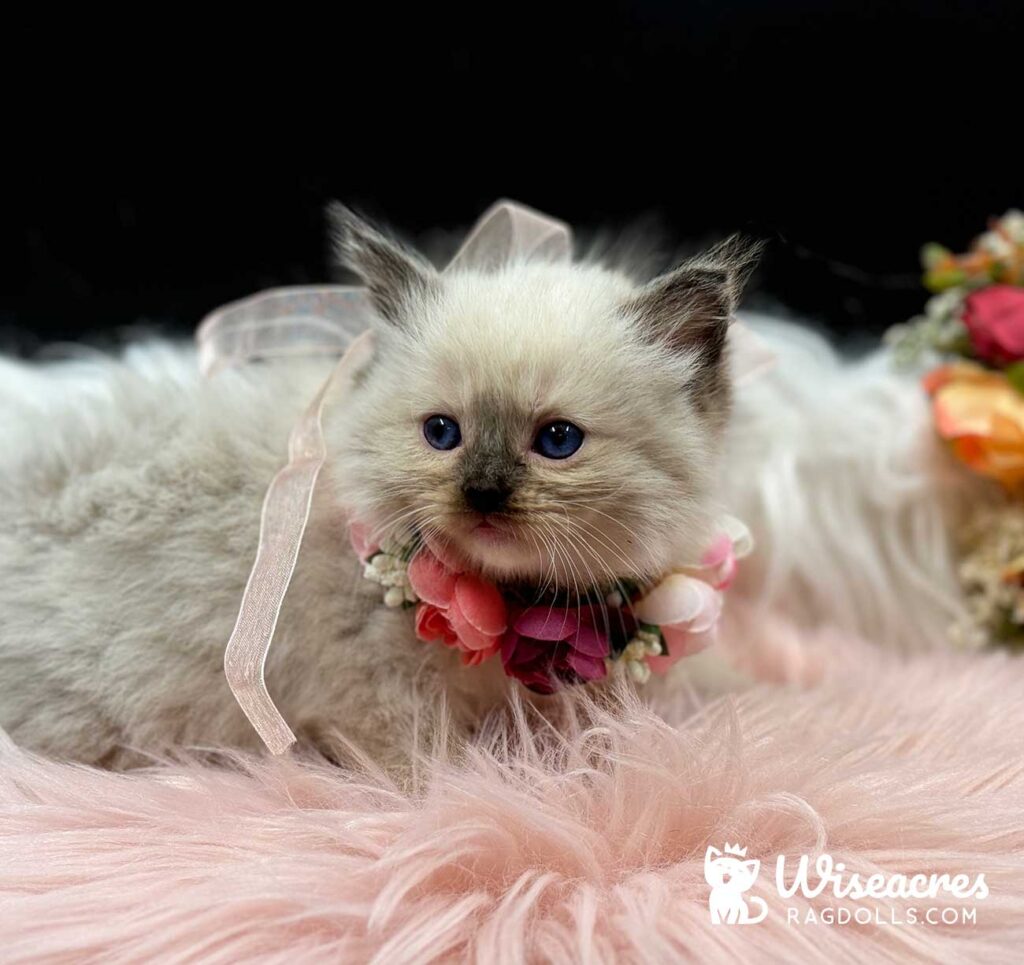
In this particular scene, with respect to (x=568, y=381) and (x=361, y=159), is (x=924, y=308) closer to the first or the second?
(x=361, y=159)

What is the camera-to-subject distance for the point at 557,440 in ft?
2.25

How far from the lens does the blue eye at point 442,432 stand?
2.29 feet

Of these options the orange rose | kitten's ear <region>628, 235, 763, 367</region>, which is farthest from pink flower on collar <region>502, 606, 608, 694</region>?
the orange rose

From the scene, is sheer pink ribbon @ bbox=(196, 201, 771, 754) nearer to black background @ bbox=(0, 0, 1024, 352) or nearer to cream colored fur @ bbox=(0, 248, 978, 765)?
cream colored fur @ bbox=(0, 248, 978, 765)

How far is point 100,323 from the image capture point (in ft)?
4.80

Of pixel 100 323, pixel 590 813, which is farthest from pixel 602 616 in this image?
pixel 100 323

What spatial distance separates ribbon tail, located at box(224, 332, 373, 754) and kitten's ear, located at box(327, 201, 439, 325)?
12cm

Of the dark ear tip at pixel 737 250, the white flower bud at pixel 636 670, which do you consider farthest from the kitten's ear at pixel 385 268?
the white flower bud at pixel 636 670

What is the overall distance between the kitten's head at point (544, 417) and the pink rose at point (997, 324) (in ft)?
1.73

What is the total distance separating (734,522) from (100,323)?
1085 mm

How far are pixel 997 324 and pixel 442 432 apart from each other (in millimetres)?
767

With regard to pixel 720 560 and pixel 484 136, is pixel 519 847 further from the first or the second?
pixel 484 136

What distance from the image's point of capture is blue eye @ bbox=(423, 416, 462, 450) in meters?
0.70

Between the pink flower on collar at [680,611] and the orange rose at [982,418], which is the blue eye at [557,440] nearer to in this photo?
the pink flower on collar at [680,611]
